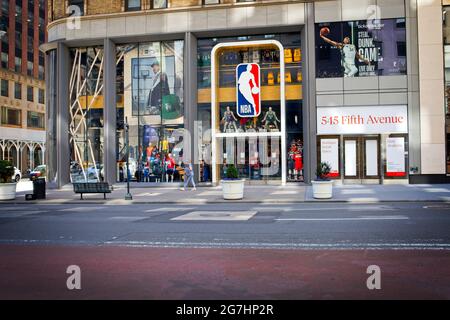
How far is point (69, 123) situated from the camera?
3131 cm

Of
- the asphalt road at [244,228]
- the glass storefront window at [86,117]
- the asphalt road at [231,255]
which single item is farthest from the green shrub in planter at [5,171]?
the asphalt road at [231,255]

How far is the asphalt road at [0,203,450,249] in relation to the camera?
9.63 meters

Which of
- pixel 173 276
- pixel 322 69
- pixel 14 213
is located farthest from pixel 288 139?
pixel 173 276

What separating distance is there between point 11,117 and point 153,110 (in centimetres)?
3676

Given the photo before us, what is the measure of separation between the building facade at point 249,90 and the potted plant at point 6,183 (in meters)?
7.63

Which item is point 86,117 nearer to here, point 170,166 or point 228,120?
point 170,166

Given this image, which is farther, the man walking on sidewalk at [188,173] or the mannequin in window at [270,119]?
the mannequin in window at [270,119]

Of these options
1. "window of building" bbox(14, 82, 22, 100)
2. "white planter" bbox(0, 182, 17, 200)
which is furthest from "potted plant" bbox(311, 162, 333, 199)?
"window of building" bbox(14, 82, 22, 100)

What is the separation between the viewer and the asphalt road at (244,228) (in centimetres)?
963

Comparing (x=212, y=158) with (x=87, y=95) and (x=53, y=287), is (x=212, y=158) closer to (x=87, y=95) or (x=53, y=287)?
(x=87, y=95)

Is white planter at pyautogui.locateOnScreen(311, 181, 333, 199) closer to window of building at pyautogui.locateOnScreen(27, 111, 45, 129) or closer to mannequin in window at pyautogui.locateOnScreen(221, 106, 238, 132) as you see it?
mannequin in window at pyautogui.locateOnScreen(221, 106, 238, 132)

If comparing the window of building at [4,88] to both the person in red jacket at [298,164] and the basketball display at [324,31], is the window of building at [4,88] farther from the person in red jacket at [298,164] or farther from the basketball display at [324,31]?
the basketball display at [324,31]

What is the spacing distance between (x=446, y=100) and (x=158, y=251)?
22825mm

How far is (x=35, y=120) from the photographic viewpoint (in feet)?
212
